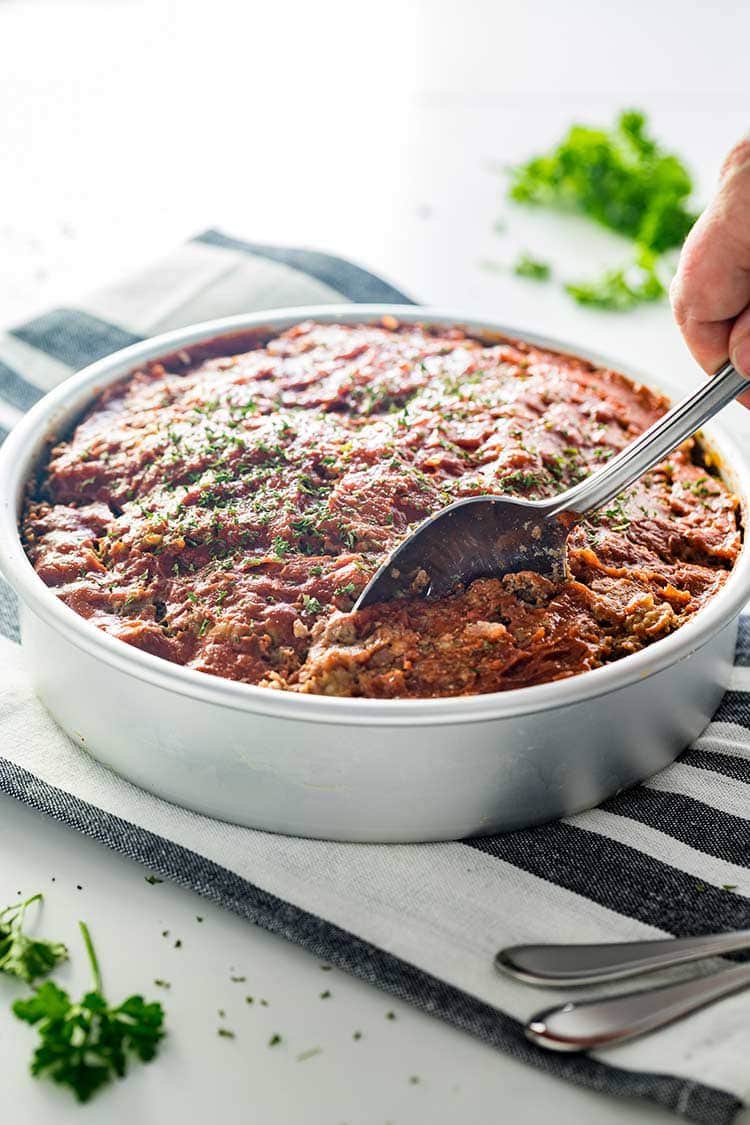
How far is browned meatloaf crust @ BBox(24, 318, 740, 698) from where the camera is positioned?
2955 millimetres

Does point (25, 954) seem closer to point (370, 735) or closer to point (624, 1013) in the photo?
point (370, 735)

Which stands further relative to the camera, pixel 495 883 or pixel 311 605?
pixel 311 605

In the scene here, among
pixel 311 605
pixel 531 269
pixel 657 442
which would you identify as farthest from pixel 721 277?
pixel 531 269

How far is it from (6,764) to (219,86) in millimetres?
5891

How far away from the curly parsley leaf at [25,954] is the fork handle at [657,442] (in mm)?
1596

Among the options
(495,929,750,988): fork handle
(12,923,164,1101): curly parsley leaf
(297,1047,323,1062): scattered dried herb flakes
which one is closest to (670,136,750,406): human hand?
(495,929,750,988): fork handle

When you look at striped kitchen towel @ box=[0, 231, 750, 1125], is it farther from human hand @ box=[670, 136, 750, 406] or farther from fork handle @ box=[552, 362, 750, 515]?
human hand @ box=[670, 136, 750, 406]

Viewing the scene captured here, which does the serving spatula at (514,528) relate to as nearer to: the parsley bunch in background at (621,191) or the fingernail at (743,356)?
the fingernail at (743,356)

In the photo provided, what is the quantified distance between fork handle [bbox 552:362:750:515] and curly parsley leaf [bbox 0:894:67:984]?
1.60 meters

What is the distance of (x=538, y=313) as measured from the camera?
5.44 metres

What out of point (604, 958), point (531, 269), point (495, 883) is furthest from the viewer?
point (531, 269)

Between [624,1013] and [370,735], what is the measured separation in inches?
29.6

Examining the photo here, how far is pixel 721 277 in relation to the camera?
3035mm

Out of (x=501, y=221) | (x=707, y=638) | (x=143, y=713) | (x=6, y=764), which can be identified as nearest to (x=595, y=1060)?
(x=707, y=638)
